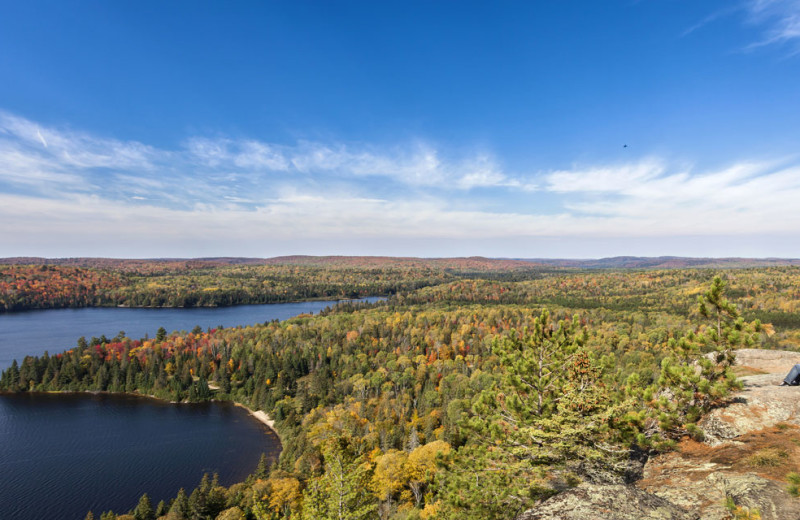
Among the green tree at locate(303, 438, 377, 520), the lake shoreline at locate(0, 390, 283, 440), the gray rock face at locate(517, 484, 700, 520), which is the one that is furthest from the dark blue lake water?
the gray rock face at locate(517, 484, 700, 520)

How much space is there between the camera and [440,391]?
7206 cm

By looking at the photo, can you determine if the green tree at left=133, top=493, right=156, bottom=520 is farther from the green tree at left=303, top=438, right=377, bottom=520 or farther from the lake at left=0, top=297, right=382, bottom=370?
the lake at left=0, top=297, right=382, bottom=370

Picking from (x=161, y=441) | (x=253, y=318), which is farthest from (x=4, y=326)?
(x=161, y=441)

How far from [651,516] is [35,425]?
9510 cm

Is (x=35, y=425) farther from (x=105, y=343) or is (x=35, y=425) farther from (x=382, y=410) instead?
(x=382, y=410)

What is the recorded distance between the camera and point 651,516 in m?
7.64

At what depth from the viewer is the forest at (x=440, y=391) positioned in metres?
12.5

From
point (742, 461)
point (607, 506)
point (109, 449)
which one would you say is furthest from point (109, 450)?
point (742, 461)

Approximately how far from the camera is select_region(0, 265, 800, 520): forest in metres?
12.5

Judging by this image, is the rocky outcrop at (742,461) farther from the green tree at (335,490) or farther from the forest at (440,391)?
the green tree at (335,490)

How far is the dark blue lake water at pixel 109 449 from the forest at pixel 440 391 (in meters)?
4.49

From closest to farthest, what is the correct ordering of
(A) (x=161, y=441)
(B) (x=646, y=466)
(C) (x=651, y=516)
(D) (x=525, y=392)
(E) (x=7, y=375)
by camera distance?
1. (C) (x=651, y=516)
2. (B) (x=646, y=466)
3. (D) (x=525, y=392)
4. (A) (x=161, y=441)
5. (E) (x=7, y=375)

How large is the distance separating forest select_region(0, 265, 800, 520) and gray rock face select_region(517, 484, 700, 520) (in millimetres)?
3185

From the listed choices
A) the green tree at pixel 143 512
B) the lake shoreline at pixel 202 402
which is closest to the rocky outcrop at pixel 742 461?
the green tree at pixel 143 512
